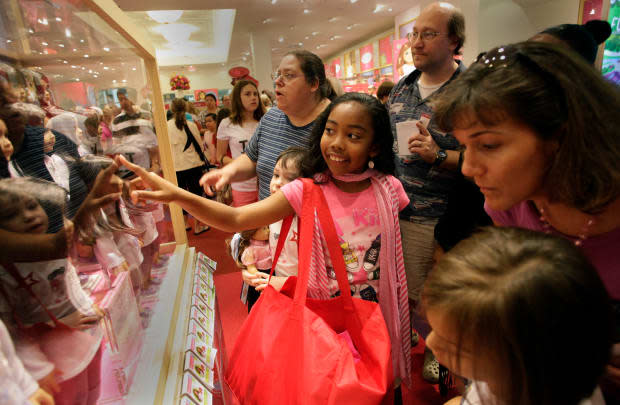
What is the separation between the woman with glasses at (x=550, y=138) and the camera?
69 cm

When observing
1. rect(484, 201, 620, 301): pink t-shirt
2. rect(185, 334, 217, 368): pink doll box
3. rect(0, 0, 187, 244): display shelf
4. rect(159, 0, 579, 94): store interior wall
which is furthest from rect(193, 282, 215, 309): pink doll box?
rect(159, 0, 579, 94): store interior wall

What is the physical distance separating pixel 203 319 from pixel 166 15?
7367mm

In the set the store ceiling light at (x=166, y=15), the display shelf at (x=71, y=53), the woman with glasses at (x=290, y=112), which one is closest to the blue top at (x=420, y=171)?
the woman with glasses at (x=290, y=112)

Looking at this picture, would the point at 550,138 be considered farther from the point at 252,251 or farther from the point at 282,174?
the point at 252,251

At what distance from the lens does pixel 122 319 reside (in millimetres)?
963

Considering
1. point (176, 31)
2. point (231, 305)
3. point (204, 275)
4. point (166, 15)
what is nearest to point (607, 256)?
point (204, 275)

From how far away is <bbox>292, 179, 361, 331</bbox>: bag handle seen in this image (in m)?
1.06

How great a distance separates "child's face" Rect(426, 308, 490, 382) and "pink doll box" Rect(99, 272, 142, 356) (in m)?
0.73

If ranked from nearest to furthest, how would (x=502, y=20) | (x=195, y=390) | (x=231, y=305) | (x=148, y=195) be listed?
(x=148, y=195) < (x=195, y=390) < (x=231, y=305) < (x=502, y=20)

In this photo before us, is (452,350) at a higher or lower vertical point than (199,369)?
higher

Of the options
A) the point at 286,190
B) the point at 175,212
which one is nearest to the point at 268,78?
the point at 175,212

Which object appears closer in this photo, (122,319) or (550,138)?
(550,138)

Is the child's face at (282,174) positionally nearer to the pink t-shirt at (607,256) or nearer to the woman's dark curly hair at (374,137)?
the woman's dark curly hair at (374,137)

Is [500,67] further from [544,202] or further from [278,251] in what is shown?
[278,251]
